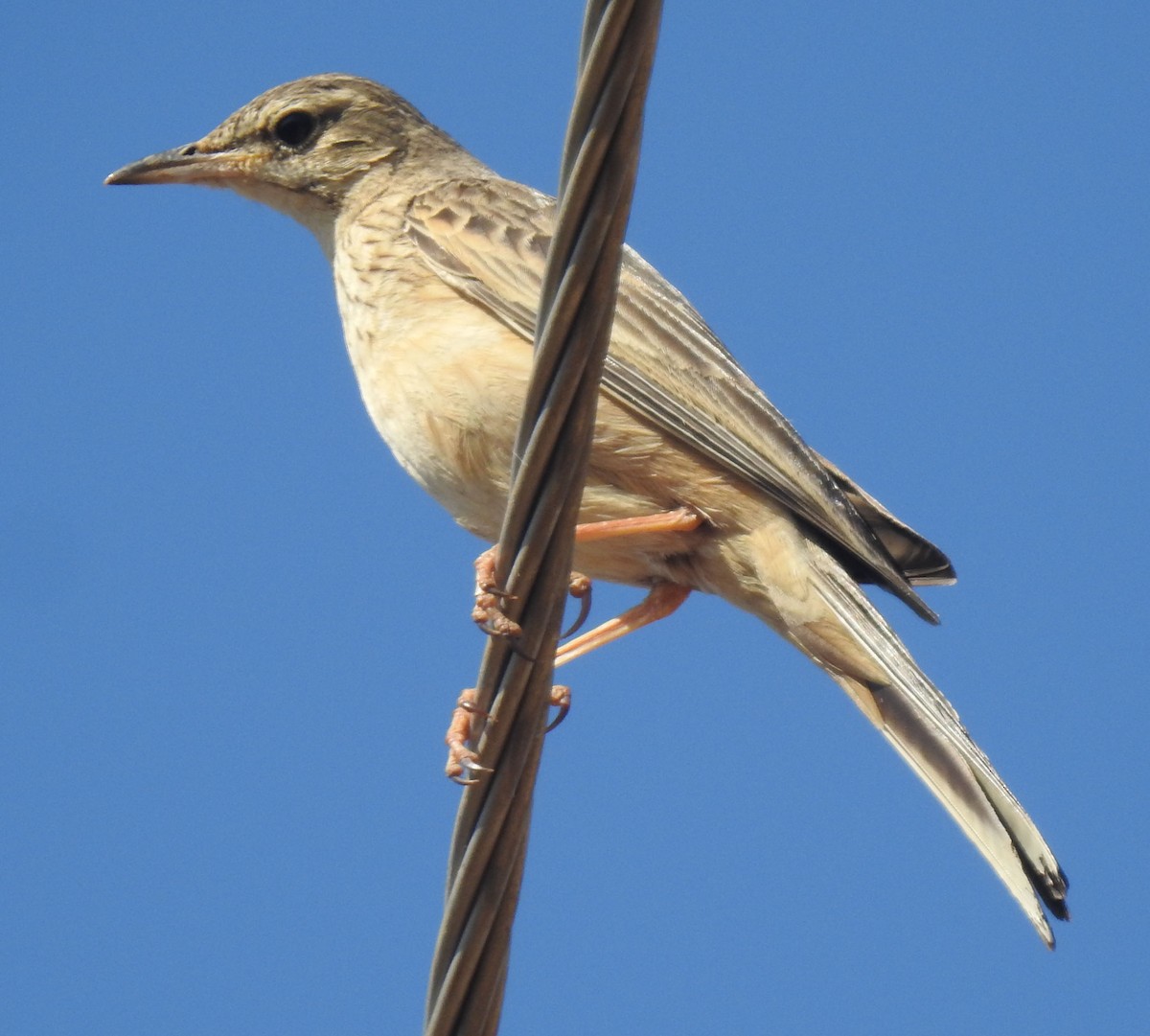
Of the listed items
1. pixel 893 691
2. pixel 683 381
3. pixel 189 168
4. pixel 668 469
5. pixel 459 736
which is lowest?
pixel 459 736

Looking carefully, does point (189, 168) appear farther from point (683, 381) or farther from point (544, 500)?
point (544, 500)

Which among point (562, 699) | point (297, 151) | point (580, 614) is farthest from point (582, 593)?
point (297, 151)

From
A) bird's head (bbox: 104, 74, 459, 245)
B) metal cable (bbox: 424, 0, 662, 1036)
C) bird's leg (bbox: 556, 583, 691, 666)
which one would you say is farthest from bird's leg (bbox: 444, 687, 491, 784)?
bird's head (bbox: 104, 74, 459, 245)

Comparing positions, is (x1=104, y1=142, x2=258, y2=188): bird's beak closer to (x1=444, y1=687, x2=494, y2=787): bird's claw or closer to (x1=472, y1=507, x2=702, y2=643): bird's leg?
(x1=472, y1=507, x2=702, y2=643): bird's leg

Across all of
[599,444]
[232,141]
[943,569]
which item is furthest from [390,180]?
[943,569]

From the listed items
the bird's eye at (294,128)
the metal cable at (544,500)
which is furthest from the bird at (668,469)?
the metal cable at (544,500)

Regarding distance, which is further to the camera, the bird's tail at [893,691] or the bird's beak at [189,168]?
the bird's beak at [189,168]

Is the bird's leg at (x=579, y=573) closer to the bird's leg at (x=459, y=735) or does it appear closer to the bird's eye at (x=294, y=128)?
the bird's leg at (x=459, y=735)
